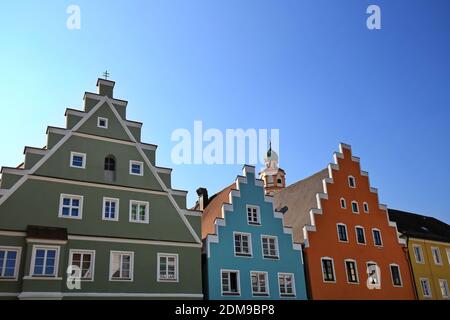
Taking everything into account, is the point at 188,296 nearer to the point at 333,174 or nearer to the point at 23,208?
the point at 23,208

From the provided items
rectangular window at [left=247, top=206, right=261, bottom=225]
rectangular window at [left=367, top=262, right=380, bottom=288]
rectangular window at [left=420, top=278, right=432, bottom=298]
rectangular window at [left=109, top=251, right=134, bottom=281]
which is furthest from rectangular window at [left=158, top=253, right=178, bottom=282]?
rectangular window at [left=420, top=278, right=432, bottom=298]

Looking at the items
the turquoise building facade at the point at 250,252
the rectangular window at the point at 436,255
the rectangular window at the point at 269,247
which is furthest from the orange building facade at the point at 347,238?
the rectangular window at the point at 436,255

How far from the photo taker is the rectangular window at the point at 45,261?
2538 cm

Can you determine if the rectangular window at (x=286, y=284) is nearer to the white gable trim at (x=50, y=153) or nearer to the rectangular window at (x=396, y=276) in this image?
the rectangular window at (x=396, y=276)

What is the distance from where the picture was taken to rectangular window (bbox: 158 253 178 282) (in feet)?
96.4

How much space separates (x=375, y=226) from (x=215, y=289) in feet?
57.7

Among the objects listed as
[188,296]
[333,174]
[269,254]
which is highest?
[333,174]

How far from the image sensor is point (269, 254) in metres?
34.5

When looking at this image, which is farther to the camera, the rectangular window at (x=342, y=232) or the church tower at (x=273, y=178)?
the church tower at (x=273, y=178)

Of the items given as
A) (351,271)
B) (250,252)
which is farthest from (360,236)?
(250,252)

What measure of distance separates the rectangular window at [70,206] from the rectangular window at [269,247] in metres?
13.5

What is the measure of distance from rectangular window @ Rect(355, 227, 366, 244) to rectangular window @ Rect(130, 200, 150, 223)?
1904 centimetres
